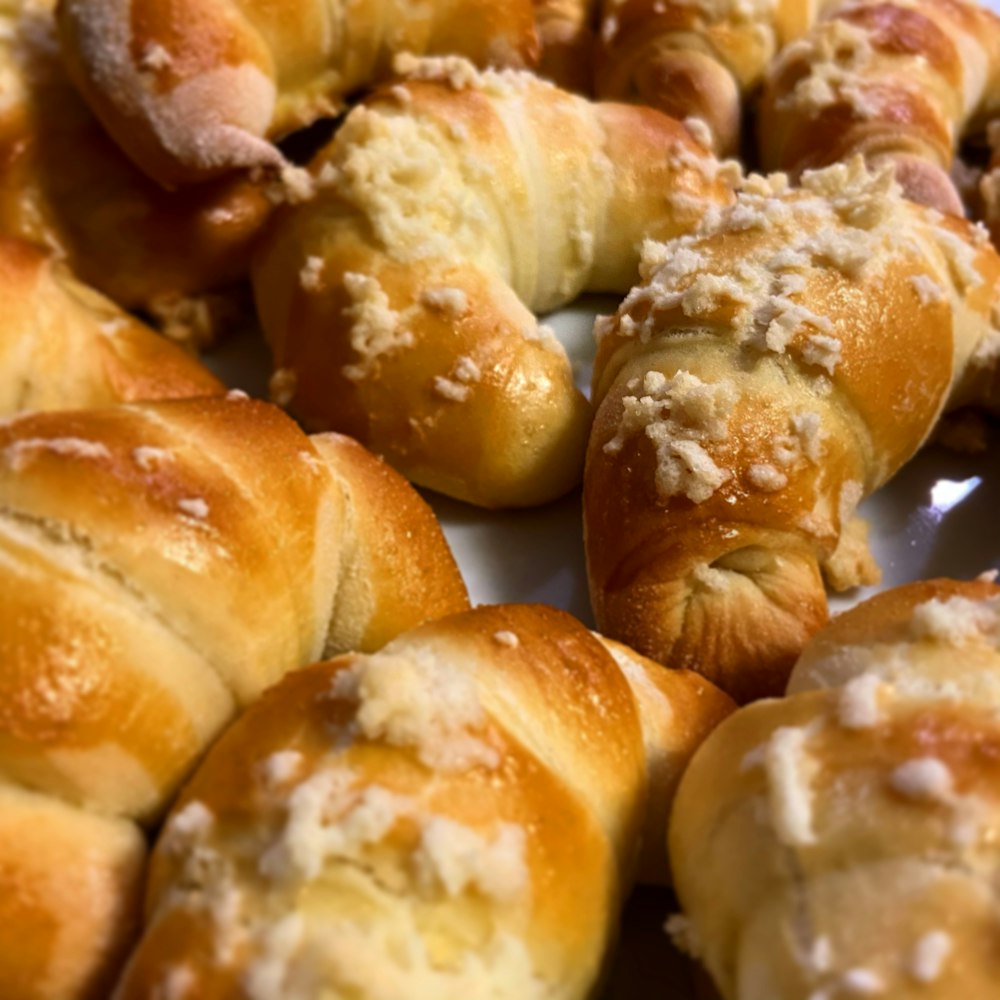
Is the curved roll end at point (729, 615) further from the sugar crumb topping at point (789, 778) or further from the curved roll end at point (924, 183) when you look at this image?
the curved roll end at point (924, 183)

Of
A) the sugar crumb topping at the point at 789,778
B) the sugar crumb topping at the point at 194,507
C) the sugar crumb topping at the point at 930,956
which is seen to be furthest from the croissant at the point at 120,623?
the sugar crumb topping at the point at 930,956

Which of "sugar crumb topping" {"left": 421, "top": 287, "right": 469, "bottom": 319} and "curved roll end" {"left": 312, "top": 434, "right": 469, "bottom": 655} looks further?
"sugar crumb topping" {"left": 421, "top": 287, "right": 469, "bottom": 319}

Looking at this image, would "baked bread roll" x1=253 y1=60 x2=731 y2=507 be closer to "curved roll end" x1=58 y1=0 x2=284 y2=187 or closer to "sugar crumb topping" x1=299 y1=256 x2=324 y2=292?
"sugar crumb topping" x1=299 y1=256 x2=324 y2=292

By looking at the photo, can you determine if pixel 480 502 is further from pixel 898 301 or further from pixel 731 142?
pixel 731 142

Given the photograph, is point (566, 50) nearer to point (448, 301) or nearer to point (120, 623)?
point (448, 301)

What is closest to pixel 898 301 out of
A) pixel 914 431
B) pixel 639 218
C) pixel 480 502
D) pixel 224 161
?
pixel 914 431

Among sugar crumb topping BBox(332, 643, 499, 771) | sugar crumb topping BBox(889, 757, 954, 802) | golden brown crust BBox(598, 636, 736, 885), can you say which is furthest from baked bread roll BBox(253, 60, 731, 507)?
sugar crumb topping BBox(889, 757, 954, 802)

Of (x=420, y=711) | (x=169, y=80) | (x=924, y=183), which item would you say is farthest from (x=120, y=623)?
(x=924, y=183)

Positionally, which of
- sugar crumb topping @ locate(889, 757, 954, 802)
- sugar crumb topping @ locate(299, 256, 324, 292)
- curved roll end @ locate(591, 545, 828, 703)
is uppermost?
sugar crumb topping @ locate(299, 256, 324, 292)
